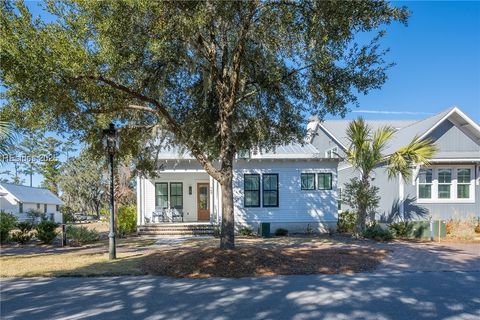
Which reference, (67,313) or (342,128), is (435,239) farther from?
(67,313)

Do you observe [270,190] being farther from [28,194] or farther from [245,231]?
[28,194]

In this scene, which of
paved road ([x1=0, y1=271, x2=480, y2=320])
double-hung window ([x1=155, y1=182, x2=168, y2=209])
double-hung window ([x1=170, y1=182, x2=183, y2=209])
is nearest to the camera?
paved road ([x1=0, y1=271, x2=480, y2=320])

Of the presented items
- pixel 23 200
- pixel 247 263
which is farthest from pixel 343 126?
pixel 23 200

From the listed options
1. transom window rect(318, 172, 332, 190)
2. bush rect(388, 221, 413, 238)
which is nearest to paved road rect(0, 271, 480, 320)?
bush rect(388, 221, 413, 238)

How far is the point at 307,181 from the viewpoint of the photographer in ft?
63.0

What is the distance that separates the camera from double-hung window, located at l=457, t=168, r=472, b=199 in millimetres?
19344

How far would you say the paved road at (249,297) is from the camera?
19.2 feet

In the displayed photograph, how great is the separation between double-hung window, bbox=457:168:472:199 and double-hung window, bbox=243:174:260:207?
10048 mm

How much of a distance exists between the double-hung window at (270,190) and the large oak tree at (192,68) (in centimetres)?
659

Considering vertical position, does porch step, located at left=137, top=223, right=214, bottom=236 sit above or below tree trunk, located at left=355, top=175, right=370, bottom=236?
below

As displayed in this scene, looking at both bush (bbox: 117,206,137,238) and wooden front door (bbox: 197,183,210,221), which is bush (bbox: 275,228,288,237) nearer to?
wooden front door (bbox: 197,183,210,221)

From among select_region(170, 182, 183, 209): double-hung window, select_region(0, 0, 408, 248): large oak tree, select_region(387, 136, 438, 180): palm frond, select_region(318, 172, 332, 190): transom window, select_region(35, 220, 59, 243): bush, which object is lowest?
select_region(35, 220, 59, 243): bush

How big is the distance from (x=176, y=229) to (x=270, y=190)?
4908mm

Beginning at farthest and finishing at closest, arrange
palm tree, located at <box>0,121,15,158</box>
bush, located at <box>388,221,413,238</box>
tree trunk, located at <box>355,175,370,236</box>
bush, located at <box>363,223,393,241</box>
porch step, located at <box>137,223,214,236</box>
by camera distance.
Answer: porch step, located at <box>137,223,214,236</box> < bush, located at <box>388,221,413,238</box> < tree trunk, located at <box>355,175,370,236</box> < bush, located at <box>363,223,393,241</box> < palm tree, located at <box>0,121,15,158</box>
